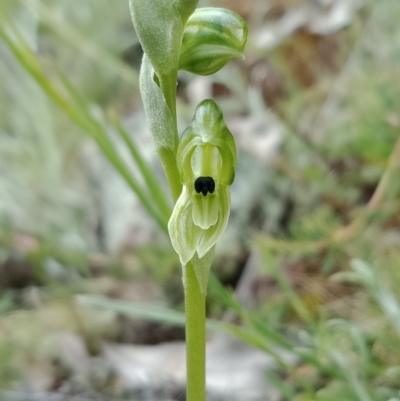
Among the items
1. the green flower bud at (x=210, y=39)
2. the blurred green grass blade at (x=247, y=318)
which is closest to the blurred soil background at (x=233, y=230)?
the blurred green grass blade at (x=247, y=318)

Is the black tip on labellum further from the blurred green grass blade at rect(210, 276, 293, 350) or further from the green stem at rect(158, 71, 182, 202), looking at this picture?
the blurred green grass blade at rect(210, 276, 293, 350)

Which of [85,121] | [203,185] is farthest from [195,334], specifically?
[85,121]

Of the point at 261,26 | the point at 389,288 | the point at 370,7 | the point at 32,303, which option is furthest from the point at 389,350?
the point at 261,26

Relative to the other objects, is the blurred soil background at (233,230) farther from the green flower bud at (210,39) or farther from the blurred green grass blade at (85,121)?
the green flower bud at (210,39)

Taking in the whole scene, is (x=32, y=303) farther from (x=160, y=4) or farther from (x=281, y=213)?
(x=160, y=4)

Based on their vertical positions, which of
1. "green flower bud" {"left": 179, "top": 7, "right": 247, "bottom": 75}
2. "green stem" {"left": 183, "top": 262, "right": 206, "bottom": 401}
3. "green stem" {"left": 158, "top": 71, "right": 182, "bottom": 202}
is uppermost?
"green flower bud" {"left": 179, "top": 7, "right": 247, "bottom": 75}

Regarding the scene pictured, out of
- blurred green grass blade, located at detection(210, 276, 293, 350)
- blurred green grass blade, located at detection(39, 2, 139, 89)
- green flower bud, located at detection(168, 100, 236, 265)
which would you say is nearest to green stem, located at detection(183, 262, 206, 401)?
green flower bud, located at detection(168, 100, 236, 265)
